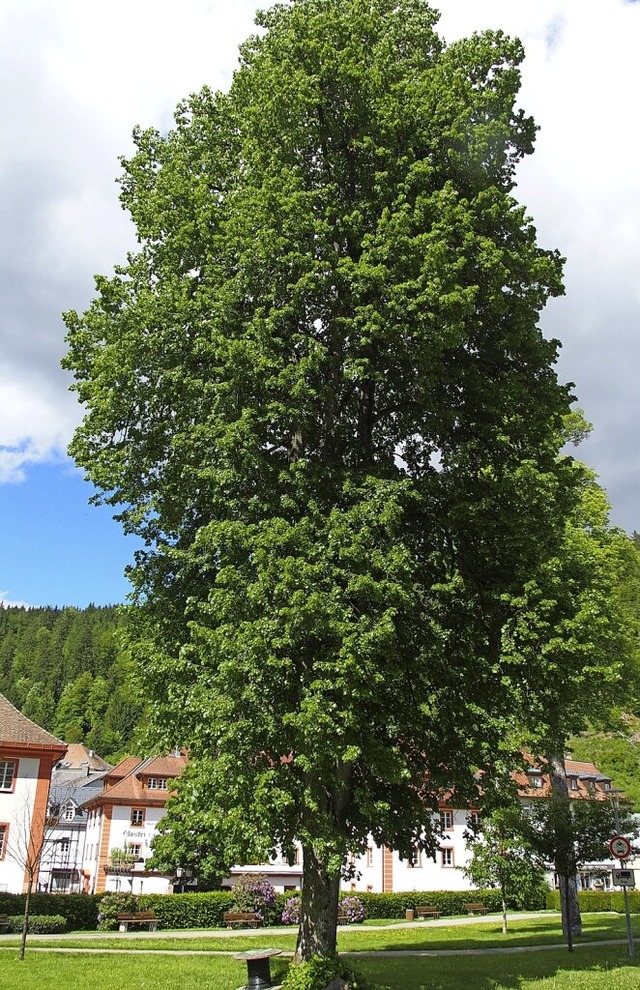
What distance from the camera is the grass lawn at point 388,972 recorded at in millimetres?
13602

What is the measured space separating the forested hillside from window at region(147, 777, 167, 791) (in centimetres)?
5971

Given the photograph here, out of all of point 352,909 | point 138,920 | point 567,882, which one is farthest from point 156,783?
point 567,882

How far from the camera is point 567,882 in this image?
22.7 metres

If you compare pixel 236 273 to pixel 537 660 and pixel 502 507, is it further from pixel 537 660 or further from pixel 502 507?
pixel 537 660

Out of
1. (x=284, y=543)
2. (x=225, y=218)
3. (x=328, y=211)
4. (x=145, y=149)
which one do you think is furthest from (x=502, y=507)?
(x=145, y=149)

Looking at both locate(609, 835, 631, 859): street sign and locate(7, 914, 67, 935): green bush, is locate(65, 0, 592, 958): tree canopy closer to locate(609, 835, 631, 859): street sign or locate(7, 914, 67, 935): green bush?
locate(609, 835, 631, 859): street sign

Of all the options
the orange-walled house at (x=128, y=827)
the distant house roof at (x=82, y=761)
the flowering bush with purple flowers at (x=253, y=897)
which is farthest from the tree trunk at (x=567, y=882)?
the distant house roof at (x=82, y=761)

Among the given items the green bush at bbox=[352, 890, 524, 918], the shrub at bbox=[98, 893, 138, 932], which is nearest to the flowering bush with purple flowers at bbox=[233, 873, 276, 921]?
the green bush at bbox=[352, 890, 524, 918]

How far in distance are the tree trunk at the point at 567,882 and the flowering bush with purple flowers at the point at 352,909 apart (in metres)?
13.9

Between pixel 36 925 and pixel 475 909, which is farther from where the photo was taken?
pixel 475 909

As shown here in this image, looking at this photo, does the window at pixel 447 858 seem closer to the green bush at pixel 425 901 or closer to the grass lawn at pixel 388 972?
the green bush at pixel 425 901

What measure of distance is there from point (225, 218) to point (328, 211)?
238 centimetres

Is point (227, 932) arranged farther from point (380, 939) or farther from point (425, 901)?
point (425, 901)

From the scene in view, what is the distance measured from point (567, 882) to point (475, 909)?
22162 millimetres
